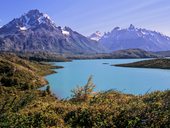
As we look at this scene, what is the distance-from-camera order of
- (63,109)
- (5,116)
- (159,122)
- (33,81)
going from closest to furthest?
(159,122) < (5,116) < (63,109) < (33,81)


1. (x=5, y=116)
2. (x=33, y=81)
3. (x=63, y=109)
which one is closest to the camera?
(x=5, y=116)

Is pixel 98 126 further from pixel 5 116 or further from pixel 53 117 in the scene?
pixel 5 116

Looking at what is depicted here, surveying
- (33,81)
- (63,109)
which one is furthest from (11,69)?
(63,109)

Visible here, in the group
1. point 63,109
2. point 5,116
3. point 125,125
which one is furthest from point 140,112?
A: point 5,116

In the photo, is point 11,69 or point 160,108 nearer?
point 160,108

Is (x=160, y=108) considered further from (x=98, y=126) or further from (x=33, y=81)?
(x=33, y=81)

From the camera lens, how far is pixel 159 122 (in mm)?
16188

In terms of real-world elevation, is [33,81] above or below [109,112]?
below

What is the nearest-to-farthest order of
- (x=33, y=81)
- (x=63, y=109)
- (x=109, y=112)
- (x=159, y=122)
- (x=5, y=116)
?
(x=159, y=122) → (x=5, y=116) → (x=109, y=112) → (x=63, y=109) → (x=33, y=81)

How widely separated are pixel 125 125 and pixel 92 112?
2.59 metres

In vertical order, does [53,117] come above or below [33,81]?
above

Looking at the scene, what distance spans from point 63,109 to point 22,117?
3.42m

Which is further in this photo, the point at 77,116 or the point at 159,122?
the point at 77,116

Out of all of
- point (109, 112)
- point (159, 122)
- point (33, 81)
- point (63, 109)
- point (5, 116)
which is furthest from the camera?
point (33, 81)
